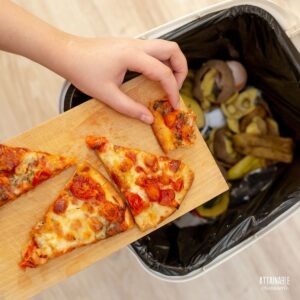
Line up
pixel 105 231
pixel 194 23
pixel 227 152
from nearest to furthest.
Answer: pixel 105 231, pixel 194 23, pixel 227 152

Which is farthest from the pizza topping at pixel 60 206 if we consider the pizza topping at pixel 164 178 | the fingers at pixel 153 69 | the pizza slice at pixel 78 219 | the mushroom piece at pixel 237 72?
the mushroom piece at pixel 237 72

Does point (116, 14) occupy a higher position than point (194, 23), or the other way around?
point (116, 14)

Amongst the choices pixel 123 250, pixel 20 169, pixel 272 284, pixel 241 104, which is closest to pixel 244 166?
pixel 241 104

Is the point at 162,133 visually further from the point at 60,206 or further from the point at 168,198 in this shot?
the point at 60,206

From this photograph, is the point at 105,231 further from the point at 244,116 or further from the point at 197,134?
the point at 244,116

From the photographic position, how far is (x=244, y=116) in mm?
1331

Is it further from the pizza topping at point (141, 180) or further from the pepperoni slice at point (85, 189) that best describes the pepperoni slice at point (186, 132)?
the pepperoni slice at point (85, 189)

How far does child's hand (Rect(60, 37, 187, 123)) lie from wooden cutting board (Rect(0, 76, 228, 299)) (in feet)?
0.17

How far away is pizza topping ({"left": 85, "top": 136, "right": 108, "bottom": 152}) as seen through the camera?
3.11 feet

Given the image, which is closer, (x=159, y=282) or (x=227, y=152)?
(x=159, y=282)

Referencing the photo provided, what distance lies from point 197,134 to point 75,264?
0.43 m

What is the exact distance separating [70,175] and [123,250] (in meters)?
0.33

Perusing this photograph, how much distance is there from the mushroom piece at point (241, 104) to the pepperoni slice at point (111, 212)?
0.57 meters

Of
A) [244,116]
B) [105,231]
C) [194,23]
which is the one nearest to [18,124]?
[105,231]
